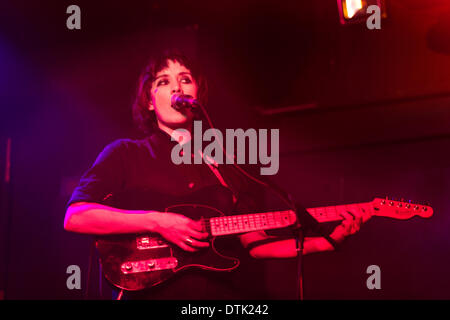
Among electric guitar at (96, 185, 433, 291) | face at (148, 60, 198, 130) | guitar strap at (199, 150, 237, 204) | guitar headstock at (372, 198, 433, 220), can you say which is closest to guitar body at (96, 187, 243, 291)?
electric guitar at (96, 185, 433, 291)

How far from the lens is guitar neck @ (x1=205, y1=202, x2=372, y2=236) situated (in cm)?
235

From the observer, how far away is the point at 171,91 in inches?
106

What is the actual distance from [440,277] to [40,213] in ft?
8.29

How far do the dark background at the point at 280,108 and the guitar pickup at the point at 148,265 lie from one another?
0.47 metres

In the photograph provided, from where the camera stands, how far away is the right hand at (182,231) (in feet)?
7.48

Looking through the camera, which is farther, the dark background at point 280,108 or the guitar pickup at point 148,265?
the dark background at point 280,108

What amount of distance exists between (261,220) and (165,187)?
1.86ft

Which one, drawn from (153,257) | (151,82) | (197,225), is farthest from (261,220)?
(151,82)

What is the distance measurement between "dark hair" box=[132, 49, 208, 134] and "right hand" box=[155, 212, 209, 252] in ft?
2.14

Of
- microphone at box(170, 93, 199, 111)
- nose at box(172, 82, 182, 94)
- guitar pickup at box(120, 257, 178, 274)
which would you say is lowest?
guitar pickup at box(120, 257, 178, 274)

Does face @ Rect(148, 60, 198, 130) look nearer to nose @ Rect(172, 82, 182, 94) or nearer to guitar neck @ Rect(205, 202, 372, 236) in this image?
nose @ Rect(172, 82, 182, 94)

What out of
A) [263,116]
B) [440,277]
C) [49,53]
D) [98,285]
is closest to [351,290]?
[440,277]

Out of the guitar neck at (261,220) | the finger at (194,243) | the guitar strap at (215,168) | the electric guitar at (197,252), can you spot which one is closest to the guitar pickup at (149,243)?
the electric guitar at (197,252)

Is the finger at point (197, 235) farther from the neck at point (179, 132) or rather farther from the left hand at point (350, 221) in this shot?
the left hand at point (350, 221)
